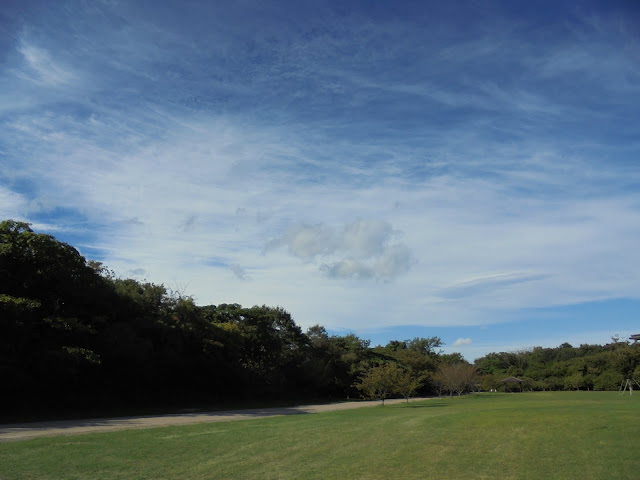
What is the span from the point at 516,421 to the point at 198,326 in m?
24.2

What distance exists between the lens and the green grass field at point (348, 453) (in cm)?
913

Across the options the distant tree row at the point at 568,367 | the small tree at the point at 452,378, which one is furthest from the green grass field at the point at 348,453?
the distant tree row at the point at 568,367

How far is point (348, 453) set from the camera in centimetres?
1138

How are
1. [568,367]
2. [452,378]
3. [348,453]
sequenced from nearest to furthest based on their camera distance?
[348,453], [452,378], [568,367]

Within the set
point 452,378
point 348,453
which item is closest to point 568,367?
point 452,378

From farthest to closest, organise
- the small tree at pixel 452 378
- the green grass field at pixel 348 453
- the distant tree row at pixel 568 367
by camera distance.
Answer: the distant tree row at pixel 568 367, the small tree at pixel 452 378, the green grass field at pixel 348 453

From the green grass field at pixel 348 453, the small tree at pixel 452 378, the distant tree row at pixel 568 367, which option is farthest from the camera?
the distant tree row at pixel 568 367

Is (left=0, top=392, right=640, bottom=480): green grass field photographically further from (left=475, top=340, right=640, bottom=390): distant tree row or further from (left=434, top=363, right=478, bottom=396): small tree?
(left=475, top=340, right=640, bottom=390): distant tree row

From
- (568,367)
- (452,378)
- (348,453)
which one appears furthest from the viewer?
(568,367)

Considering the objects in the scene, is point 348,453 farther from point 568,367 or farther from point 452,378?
point 568,367

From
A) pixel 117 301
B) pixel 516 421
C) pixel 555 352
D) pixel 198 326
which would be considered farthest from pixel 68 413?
pixel 555 352

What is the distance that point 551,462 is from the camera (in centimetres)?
1012

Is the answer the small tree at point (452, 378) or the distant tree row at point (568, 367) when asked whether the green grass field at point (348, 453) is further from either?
the distant tree row at point (568, 367)

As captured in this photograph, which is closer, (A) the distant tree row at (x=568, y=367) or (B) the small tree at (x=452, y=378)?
(B) the small tree at (x=452, y=378)
